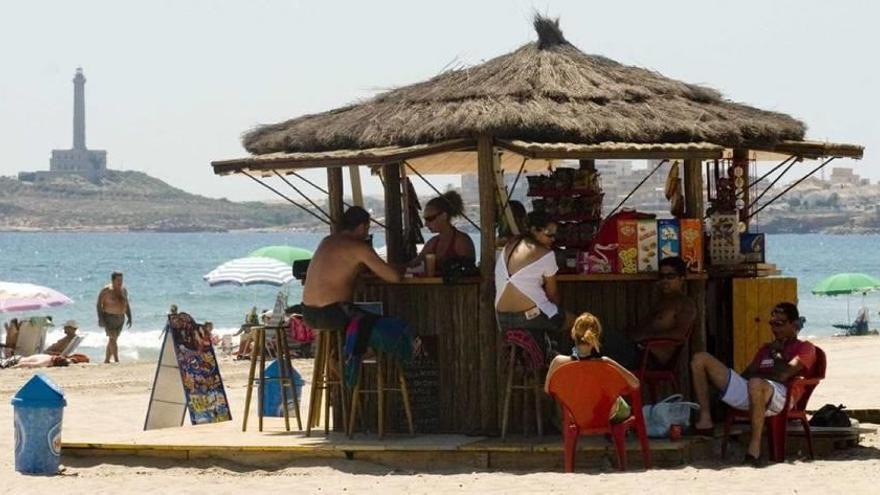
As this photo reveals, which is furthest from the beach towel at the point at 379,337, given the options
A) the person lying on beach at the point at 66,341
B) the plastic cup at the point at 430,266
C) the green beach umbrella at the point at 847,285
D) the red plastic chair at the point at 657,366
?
the green beach umbrella at the point at 847,285

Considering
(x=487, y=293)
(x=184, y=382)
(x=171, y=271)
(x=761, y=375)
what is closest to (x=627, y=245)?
(x=487, y=293)

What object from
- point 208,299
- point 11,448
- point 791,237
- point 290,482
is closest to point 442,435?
point 290,482

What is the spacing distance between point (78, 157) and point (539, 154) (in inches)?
6376

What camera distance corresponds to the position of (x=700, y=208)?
12.3 meters

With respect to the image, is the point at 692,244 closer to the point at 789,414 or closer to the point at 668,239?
the point at 668,239

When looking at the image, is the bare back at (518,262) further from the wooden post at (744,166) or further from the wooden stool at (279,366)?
the wooden post at (744,166)

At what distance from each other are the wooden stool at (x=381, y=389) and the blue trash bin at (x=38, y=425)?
71.4 inches

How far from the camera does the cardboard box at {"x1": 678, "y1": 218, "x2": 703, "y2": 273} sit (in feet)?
39.6

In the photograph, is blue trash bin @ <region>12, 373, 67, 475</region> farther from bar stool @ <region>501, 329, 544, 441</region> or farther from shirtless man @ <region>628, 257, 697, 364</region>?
shirtless man @ <region>628, 257, 697, 364</region>

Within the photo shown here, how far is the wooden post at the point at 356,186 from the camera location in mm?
13250

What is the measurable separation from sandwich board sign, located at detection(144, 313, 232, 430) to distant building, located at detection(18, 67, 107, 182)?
144769 millimetres

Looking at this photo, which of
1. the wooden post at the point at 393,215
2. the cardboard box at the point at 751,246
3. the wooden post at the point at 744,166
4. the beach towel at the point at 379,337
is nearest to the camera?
the beach towel at the point at 379,337

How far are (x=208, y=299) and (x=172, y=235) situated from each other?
275 ft

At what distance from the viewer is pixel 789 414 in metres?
11.5
